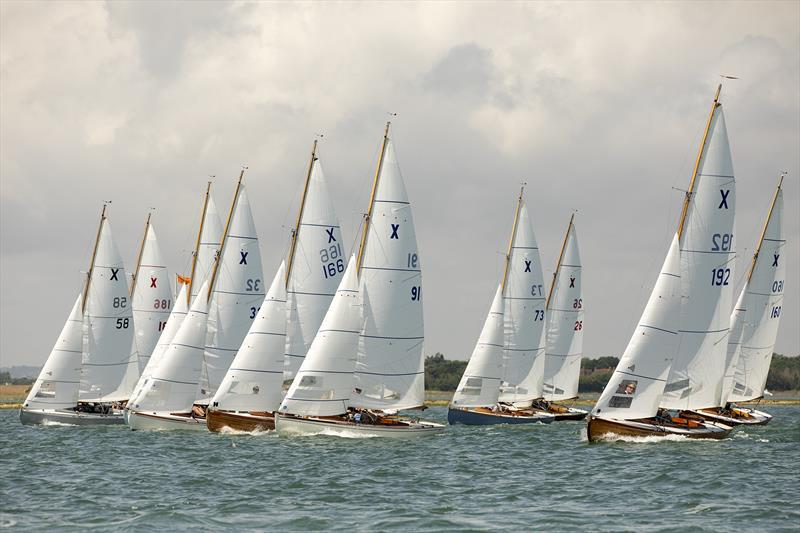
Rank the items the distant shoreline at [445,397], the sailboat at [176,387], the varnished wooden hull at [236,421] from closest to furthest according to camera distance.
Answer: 1. the varnished wooden hull at [236,421]
2. the sailboat at [176,387]
3. the distant shoreline at [445,397]

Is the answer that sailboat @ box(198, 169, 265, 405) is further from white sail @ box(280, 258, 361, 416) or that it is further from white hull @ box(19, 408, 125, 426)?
white hull @ box(19, 408, 125, 426)

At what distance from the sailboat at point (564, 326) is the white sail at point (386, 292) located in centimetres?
2413

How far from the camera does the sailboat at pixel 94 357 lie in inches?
2368

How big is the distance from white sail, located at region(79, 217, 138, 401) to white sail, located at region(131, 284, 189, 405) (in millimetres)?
5797

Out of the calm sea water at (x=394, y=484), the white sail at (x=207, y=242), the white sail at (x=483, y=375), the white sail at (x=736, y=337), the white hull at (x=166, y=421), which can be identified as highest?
the white sail at (x=207, y=242)

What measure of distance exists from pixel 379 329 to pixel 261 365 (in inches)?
210

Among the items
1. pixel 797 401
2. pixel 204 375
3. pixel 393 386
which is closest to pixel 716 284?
pixel 393 386

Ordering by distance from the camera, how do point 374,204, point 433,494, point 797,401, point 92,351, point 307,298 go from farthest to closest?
point 797,401 < point 92,351 < point 307,298 < point 374,204 < point 433,494

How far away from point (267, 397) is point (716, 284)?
60.0 ft

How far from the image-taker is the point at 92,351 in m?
61.8

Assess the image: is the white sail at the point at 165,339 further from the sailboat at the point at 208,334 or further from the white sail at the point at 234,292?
the white sail at the point at 234,292

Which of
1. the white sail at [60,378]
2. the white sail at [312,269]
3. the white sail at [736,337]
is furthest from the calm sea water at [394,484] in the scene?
the white sail at [736,337]

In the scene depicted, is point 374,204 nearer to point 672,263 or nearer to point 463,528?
point 672,263

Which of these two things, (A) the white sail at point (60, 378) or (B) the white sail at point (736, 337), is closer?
(A) the white sail at point (60, 378)
